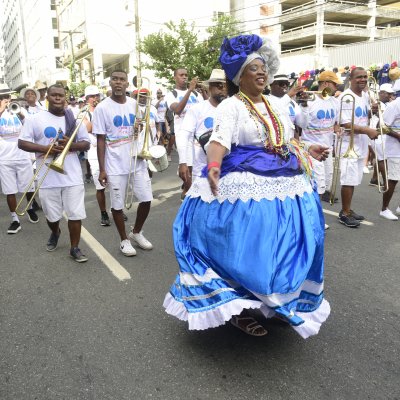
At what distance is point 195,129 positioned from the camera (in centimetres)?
495

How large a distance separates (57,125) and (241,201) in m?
2.76

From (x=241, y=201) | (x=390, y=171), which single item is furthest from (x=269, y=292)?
(x=390, y=171)

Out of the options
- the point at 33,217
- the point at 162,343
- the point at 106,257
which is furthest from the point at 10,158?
the point at 162,343

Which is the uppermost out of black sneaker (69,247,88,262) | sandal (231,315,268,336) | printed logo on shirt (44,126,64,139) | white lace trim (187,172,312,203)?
printed logo on shirt (44,126,64,139)

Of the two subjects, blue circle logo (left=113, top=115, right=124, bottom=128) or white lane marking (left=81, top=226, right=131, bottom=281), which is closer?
white lane marking (left=81, top=226, right=131, bottom=281)

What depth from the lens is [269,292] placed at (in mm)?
2562

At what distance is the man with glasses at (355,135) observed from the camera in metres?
5.79

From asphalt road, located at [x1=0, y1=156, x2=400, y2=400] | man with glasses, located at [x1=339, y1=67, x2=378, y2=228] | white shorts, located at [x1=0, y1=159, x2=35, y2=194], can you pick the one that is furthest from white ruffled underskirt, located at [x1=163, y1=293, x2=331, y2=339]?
white shorts, located at [x1=0, y1=159, x2=35, y2=194]

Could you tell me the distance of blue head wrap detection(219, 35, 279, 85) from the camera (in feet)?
9.45

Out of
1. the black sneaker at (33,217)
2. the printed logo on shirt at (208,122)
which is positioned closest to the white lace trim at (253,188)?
the printed logo on shirt at (208,122)

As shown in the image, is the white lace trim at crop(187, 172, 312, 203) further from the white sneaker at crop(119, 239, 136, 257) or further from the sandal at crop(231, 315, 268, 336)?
the white sneaker at crop(119, 239, 136, 257)

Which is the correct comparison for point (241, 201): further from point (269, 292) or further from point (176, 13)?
point (176, 13)

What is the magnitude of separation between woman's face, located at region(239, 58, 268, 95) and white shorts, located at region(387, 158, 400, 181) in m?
3.96

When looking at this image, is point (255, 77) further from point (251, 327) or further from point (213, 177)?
point (251, 327)
